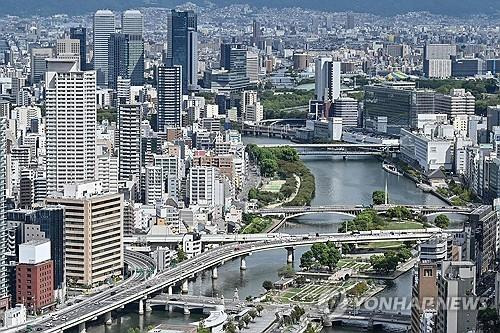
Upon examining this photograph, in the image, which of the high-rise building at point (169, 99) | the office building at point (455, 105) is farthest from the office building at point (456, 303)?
the office building at point (455, 105)

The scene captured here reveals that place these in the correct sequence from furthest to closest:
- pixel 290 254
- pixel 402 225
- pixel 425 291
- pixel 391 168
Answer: pixel 391 168 → pixel 402 225 → pixel 290 254 → pixel 425 291

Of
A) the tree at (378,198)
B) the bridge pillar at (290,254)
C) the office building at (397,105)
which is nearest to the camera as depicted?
the bridge pillar at (290,254)

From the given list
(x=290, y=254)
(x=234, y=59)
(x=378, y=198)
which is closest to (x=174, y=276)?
(x=290, y=254)

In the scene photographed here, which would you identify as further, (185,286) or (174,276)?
(185,286)

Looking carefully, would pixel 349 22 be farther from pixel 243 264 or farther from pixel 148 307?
pixel 148 307

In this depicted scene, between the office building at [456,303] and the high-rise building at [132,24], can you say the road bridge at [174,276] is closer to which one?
the office building at [456,303]

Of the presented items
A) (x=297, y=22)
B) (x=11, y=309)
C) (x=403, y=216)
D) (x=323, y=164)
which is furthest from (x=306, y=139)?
(x=297, y=22)
